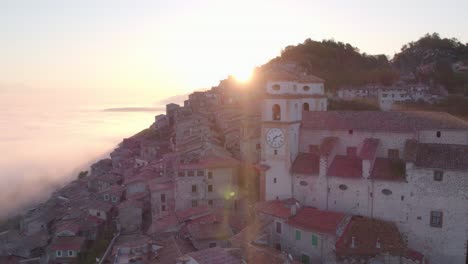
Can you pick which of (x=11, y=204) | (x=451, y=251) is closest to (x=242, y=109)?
(x=451, y=251)

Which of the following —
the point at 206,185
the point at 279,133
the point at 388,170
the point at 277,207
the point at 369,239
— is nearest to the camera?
the point at 369,239

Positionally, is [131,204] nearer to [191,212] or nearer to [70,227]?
[70,227]

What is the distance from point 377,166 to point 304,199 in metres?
6.22

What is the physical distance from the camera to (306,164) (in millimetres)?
31156

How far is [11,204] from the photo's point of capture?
8350 centimetres

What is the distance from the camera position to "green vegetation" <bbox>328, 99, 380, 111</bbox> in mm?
68450

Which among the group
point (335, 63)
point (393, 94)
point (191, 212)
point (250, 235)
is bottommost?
point (191, 212)

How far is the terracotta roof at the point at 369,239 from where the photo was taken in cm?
2419

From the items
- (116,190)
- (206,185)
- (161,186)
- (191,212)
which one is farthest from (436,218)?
(116,190)

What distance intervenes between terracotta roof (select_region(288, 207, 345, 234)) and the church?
2.59m

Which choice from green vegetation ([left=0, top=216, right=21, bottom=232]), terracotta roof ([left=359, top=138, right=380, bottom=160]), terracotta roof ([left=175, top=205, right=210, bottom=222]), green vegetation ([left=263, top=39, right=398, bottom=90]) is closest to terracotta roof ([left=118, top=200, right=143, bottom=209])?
terracotta roof ([left=175, top=205, right=210, bottom=222])

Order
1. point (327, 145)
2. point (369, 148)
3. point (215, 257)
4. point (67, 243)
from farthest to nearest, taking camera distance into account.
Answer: point (67, 243) < point (327, 145) < point (369, 148) < point (215, 257)

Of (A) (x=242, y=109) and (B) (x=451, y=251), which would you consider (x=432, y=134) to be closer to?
(B) (x=451, y=251)

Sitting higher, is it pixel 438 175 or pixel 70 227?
pixel 438 175
